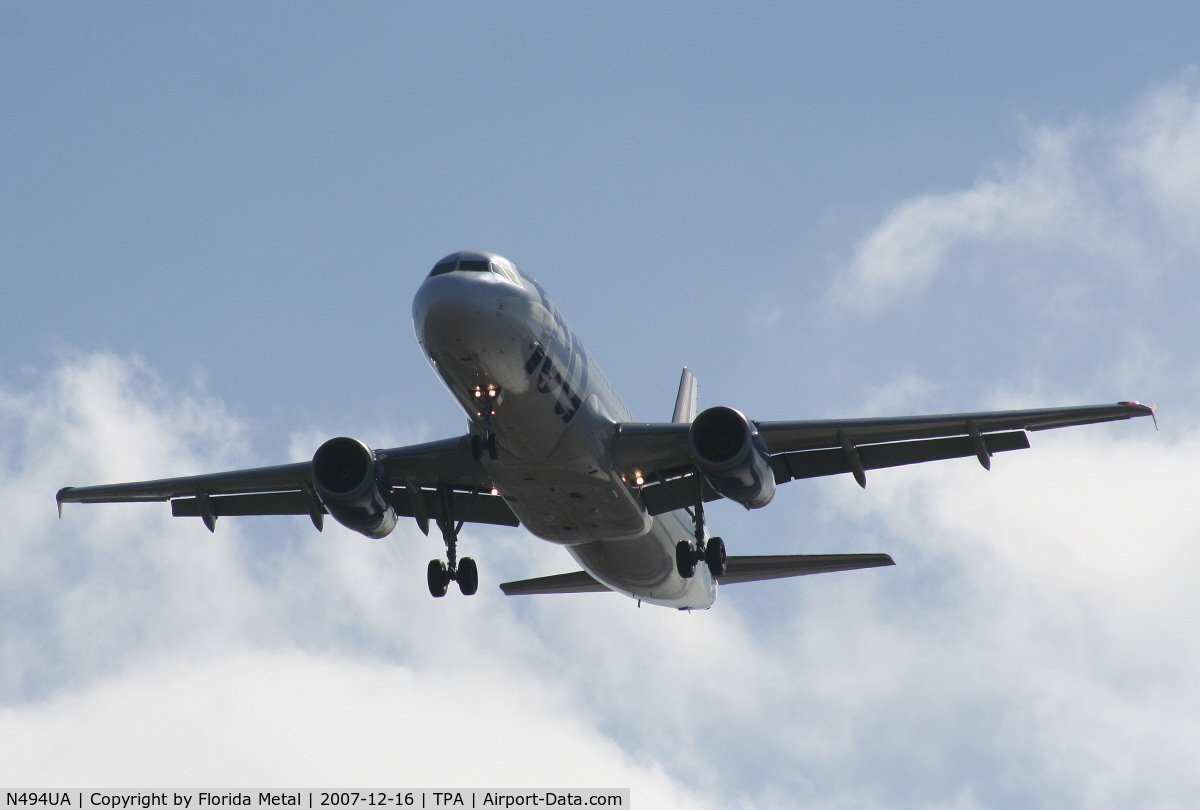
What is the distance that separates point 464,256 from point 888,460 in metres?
10.1

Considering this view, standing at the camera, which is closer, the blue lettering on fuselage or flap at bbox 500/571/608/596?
the blue lettering on fuselage

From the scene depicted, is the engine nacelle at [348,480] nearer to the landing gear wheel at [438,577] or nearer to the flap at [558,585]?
the landing gear wheel at [438,577]

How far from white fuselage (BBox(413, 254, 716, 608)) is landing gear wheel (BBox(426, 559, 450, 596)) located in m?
2.76

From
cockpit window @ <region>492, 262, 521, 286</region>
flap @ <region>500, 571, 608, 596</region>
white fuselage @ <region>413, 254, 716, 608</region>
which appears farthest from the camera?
flap @ <region>500, 571, 608, 596</region>

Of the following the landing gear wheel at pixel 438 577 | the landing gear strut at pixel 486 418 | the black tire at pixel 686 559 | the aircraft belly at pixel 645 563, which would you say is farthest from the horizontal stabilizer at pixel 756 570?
the landing gear strut at pixel 486 418

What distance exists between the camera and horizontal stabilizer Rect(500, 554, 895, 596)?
30.7 metres

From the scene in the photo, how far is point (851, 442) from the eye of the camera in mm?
27062

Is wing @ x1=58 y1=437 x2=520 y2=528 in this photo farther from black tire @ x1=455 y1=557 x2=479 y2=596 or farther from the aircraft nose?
the aircraft nose

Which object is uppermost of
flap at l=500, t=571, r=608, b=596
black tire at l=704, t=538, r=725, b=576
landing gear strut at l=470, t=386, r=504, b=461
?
flap at l=500, t=571, r=608, b=596

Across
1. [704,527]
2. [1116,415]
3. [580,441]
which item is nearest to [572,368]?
[580,441]

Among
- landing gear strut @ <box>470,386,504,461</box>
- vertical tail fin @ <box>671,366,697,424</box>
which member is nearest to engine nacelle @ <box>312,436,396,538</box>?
landing gear strut @ <box>470,386,504,461</box>

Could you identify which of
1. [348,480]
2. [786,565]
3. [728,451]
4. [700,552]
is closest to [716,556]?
[700,552]

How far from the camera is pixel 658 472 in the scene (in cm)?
2798

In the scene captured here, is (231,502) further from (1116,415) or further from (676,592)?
(1116,415)
